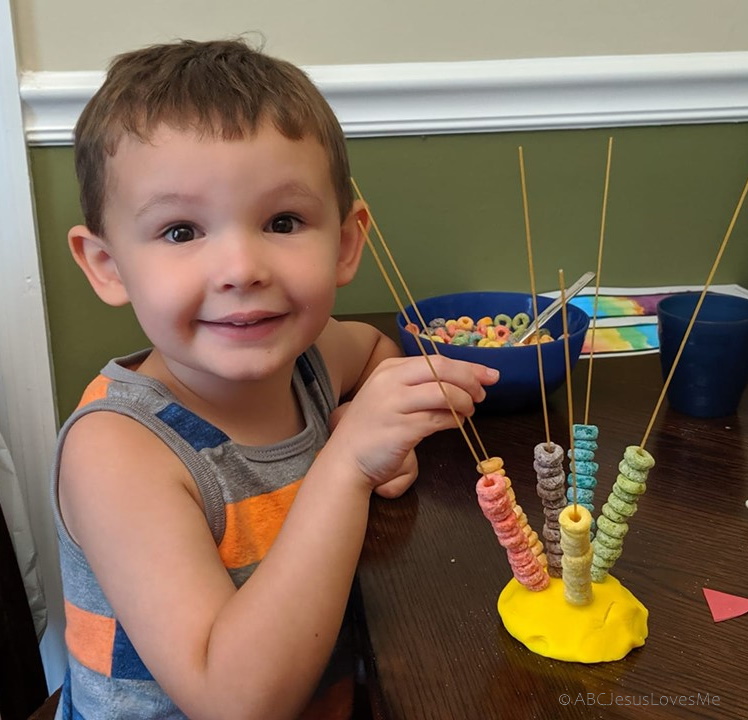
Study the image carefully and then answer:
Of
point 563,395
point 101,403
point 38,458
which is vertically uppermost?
point 101,403

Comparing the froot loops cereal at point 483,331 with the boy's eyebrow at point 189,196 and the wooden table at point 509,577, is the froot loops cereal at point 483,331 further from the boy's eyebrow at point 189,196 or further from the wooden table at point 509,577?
the boy's eyebrow at point 189,196

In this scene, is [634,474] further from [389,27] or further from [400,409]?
[389,27]

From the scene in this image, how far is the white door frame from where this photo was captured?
3.52 feet

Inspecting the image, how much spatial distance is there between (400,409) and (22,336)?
0.79 m

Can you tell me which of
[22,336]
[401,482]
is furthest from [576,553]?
[22,336]

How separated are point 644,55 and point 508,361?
595 mm

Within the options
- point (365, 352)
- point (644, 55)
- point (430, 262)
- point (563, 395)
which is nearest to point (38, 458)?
point (365, 352)

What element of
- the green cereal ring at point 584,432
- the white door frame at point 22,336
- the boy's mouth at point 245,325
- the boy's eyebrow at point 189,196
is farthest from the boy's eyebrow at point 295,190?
the white door frame at point 22,336

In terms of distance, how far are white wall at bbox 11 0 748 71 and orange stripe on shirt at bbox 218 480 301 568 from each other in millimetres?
636

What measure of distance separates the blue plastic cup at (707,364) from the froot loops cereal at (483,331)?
0.14 meters

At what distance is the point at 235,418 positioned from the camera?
2.65 ft

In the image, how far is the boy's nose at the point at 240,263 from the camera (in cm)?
65

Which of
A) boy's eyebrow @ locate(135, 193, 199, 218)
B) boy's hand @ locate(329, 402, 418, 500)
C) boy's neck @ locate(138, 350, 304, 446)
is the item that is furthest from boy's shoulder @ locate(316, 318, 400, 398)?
boy's eyebrow @ locate(135, 193, 199, 218)

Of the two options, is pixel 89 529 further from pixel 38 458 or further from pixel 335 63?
pixel 335 63
